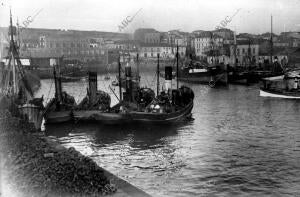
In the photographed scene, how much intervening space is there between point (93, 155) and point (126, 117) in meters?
8.66

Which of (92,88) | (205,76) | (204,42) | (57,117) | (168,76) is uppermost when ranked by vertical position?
(204,42)

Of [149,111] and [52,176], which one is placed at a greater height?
[52,176]

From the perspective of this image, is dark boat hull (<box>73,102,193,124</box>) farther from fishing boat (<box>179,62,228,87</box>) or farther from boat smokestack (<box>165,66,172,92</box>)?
fishing boat (<box>179,62,228,87</box>)

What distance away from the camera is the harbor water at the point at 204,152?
19.4 m

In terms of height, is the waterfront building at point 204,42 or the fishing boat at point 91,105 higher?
the waterfront building at point 204,42

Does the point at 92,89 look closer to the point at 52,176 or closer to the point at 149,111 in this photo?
the point at 149,111

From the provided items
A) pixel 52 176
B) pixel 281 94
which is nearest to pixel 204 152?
pixel 52 176

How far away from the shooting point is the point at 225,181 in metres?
19.8

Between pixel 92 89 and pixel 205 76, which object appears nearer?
pixel 92 89

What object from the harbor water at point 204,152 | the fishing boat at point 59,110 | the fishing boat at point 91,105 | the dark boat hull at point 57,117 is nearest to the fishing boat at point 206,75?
the harbor water at point 204,152

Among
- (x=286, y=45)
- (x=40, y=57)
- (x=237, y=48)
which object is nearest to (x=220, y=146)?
(x=40, y=57)

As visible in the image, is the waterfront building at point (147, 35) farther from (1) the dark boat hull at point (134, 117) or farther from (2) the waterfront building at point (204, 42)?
(1) the dark boat hull at point (134, 117)

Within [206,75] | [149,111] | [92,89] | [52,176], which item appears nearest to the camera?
[52,176]

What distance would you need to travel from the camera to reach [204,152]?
2553 centimetres
